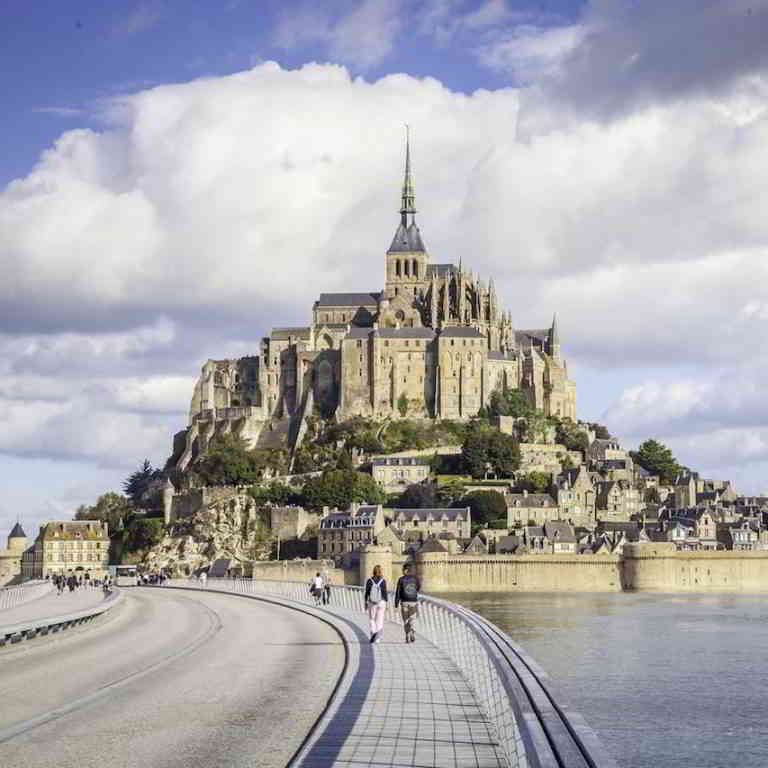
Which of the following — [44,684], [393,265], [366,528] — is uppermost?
[393,265]

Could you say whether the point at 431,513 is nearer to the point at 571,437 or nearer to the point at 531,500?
the point at 531,500

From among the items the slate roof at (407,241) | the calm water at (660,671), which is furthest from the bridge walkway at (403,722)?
the slate roof at (407,241)

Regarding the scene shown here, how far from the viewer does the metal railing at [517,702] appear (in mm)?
9672

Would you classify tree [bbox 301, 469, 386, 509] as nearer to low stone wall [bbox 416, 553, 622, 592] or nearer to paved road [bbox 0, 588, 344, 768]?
low stone wall [bbox 416, 553, 622, 592]

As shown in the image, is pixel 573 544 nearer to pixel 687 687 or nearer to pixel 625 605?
pixel 625 605

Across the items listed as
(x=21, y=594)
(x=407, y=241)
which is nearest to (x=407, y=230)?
(x=407, y=241)

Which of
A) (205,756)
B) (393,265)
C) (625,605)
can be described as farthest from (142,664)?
(393,265)

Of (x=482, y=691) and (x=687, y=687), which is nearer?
(x=482, y=691)

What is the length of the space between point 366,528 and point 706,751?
69612mm

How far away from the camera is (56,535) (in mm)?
107688

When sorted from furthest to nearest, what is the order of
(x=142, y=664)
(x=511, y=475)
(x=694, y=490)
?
(x=694, y=490), (x=511, y=475), (x=142, y=664)

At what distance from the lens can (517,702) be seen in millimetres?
11742

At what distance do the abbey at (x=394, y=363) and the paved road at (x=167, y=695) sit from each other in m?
79.7

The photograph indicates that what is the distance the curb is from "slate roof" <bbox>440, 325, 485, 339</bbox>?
249 ft
